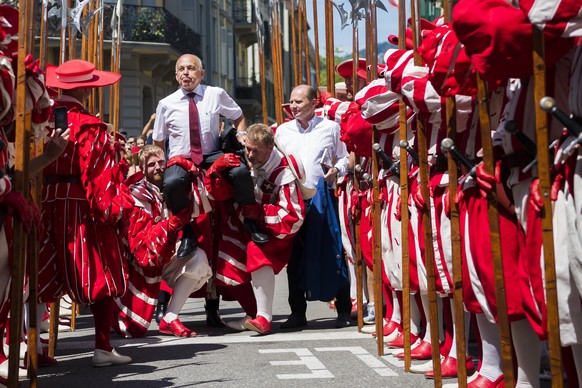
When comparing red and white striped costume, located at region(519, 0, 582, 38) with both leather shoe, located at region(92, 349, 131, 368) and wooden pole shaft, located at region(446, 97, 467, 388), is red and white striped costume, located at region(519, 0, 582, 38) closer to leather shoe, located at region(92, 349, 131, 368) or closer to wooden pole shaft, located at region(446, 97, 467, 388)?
wooden pole shaft, located at region(446, 97, 467, 388)

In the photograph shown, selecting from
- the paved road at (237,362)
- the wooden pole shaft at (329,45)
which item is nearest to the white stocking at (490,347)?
the paved road at (237,362)

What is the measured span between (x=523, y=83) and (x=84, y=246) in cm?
333

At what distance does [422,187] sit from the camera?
645 cm

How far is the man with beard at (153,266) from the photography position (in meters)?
9.70

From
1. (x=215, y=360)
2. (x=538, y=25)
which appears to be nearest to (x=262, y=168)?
(x=215, y=360)

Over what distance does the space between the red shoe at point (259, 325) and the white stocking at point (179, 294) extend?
2.31 ft

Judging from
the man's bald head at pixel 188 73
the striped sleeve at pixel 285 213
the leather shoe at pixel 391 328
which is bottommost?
the leather shoe at pixel 391 328

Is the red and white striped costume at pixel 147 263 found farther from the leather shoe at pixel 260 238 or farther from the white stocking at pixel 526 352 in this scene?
the white stocking at pixel 526 352

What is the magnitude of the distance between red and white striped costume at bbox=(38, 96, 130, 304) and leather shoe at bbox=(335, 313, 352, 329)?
9.13 ft

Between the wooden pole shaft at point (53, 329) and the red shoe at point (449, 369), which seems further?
the wooden pole shaft at point (53, 329)

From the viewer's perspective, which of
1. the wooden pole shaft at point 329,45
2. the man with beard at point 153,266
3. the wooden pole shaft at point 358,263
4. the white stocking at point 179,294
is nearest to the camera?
the wooden pole shaft at point 358,263

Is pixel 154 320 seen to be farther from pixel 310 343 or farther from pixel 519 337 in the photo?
pixel 519 337

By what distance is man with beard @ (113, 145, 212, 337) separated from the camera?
9.70 metres

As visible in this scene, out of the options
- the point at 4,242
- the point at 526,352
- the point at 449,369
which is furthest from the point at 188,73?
the point at 526,352
